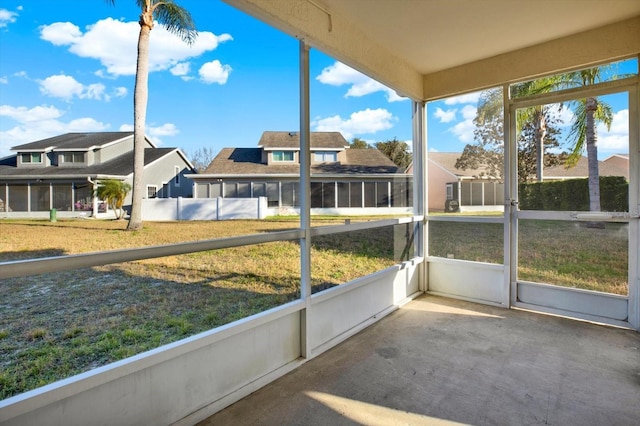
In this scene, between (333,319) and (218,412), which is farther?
(333,319)

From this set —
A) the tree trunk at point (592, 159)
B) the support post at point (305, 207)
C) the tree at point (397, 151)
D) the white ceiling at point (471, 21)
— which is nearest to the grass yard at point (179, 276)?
the support post at point (305, 207)

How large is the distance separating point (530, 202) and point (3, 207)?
4.01 meters

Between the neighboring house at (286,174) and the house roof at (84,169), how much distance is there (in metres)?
0.32

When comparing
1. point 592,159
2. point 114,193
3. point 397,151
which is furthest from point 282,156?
point 592,159

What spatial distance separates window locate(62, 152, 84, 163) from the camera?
62.8 inches

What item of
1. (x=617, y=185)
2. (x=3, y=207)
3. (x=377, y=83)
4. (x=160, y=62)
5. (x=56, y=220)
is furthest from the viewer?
(x=377, y=83)

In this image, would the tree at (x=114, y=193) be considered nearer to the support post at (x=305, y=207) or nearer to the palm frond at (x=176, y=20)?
the palm frond at (x=176, y=20)

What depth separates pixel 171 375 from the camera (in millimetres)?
1694

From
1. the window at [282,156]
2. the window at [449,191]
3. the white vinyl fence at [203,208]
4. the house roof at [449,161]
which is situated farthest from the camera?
the window at [449,191]

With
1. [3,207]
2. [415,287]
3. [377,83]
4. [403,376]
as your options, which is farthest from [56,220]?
[415,287]

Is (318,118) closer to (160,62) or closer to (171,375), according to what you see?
(160,62)

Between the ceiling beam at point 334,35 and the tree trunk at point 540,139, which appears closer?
the ceiling beam at point 334,35

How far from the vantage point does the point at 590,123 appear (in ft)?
10.3

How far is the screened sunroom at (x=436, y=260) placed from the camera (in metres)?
1.78
